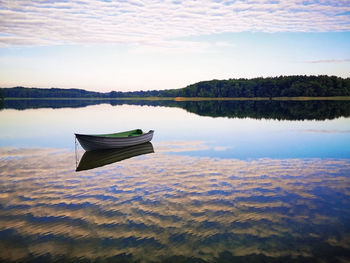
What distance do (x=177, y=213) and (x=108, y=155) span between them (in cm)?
1245

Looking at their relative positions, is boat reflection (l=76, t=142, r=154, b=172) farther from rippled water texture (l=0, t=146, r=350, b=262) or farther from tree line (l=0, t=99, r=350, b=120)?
tree line (l=0, t=99, r=350, b=120)

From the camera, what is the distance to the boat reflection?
730 inches

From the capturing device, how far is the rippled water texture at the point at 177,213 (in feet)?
25.4

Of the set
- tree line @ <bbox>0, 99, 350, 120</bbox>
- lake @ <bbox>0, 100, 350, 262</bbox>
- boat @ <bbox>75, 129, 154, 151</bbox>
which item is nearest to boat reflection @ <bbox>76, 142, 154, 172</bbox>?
lake @ <bbox>0, 100, 350, 262</bbox>

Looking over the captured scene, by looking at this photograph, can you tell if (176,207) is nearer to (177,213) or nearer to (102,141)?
(177,213)

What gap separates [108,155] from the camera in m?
21.5

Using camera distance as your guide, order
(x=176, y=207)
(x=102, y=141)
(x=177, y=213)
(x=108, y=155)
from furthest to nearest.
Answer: (x=102, y=141)
(x=108, y=155)
(x=176, y=207)
(x=177, y=213)

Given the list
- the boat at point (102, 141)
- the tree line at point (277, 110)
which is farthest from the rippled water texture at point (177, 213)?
the tree line at point (277, 110)

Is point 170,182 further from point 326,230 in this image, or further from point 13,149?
point 13,149

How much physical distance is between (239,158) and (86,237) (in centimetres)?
1331

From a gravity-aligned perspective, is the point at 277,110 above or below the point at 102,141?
below

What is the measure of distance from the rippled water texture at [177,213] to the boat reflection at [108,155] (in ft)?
4.23

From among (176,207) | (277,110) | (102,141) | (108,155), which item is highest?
(102,141)

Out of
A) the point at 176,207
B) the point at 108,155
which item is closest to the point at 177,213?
the point at 176,207
